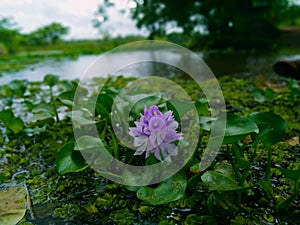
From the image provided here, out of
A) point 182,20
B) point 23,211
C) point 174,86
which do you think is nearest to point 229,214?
point 23,211

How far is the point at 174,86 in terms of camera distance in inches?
89.3

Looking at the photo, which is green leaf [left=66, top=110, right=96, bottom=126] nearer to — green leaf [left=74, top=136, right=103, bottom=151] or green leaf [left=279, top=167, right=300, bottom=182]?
green leaf [left=74, top=136, right=103, bottom=151]

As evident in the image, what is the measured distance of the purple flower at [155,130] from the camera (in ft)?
2.32

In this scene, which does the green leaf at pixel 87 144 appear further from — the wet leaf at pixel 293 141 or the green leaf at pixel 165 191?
the wet leaf at pixel 293 141

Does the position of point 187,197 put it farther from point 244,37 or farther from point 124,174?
point 244,37

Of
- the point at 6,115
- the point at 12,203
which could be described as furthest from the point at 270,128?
the point at 6,115

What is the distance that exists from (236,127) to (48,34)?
13161mm

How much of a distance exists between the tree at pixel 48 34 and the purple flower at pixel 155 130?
1237cm

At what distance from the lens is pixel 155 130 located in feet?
2.33

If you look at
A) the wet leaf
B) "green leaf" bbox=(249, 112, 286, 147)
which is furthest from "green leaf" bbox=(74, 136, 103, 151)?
the wet leaf

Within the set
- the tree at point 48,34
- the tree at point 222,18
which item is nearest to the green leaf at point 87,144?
the tree at point 222,18

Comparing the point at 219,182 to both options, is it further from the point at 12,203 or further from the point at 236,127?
the point at 12,203

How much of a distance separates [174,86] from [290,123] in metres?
1.06

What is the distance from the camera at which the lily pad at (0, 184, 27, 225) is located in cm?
77
